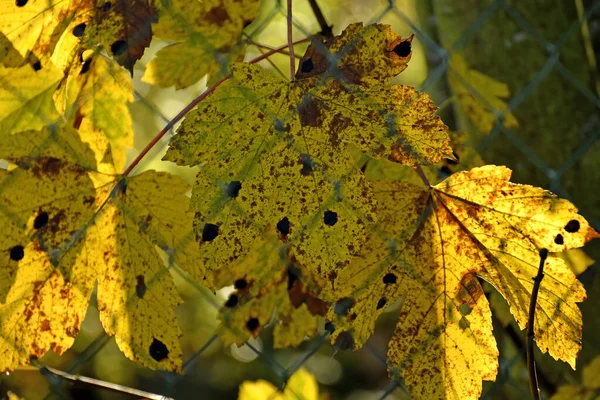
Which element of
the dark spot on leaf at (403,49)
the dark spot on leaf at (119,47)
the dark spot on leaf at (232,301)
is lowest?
the dark spot on leaf at (232,301)

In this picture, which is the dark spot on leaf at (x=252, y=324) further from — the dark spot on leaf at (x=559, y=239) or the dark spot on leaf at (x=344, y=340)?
the dark spot on leaf at (x=559, y=239)

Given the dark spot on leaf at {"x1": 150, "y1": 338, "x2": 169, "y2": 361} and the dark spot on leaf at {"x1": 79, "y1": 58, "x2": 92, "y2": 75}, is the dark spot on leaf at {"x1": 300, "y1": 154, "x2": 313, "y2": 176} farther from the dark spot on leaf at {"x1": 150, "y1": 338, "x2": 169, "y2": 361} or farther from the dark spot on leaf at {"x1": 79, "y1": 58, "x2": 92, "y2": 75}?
the dark spot on leaf at {"x1": 79, "y1": 58, "x2": 92, "y2": 75}

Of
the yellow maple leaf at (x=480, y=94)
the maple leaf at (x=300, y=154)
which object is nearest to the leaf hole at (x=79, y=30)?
the maple leaf at (x=300, y=154)

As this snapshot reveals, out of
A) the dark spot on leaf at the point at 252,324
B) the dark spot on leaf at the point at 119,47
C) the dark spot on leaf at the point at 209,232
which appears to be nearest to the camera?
the dark spot on leaf at the point at 209,232

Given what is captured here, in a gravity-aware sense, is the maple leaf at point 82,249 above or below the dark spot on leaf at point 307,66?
below

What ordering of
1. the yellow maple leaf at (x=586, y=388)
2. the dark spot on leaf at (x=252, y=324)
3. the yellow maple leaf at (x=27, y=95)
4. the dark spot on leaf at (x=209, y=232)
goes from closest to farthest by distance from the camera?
the dark spot on leaf at (x=209, y=232) → the yellow maple leaf at (x=27, y=95) → the dark spot on leaf at (x=252, y=324) → the yellow maple leaf at (x=586, y=388)

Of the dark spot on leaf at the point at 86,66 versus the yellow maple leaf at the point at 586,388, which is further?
the yellow maple leaf at the point at 586,388

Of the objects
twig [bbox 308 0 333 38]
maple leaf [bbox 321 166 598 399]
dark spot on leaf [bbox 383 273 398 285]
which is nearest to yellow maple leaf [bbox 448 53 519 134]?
twig [bbox 308 0 333 38]

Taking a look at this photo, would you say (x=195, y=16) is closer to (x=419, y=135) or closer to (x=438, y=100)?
(x=419, y=135)
